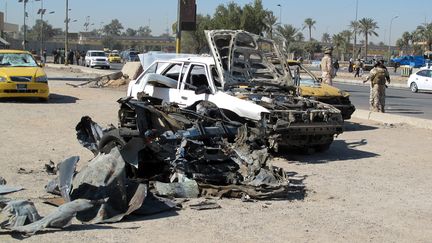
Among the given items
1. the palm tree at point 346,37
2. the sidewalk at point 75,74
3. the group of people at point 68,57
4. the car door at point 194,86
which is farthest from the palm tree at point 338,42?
the car door at point 194,86

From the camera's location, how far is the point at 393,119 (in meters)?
15.9

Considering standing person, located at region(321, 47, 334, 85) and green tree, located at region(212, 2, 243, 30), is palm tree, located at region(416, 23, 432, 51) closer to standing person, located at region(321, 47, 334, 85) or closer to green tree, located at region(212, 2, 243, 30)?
green tree, located at region(212, 2, 243, 30)

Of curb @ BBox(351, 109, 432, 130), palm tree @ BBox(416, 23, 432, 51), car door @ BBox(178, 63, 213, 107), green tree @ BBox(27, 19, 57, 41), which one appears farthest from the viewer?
green tree @ BBox(27, 19, 57, 41)

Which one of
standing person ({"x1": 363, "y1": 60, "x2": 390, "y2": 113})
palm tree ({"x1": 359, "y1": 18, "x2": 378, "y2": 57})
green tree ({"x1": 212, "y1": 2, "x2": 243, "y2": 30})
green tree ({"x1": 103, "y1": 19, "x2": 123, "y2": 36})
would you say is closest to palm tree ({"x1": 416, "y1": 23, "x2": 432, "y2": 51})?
palm tree ({"x1": 359, "y1": 18, "x2": 378, "y2": 57})

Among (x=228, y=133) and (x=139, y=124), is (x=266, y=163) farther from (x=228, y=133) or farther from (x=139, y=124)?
(x=139, y=124)

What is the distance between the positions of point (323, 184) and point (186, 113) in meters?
2.26

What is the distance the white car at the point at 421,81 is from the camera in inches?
1291

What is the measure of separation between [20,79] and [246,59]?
29.2 feet

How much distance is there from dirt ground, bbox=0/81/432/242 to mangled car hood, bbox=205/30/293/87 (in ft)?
5.76

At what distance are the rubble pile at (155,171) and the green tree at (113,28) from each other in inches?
7296

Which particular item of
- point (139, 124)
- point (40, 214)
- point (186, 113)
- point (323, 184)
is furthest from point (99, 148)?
point (323, 184)

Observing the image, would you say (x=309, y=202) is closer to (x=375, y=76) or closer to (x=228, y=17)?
(x=375, y=76)

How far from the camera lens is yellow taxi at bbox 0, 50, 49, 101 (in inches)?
678

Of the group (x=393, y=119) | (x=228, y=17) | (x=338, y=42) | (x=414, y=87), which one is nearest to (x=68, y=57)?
(x=228, y=17)
